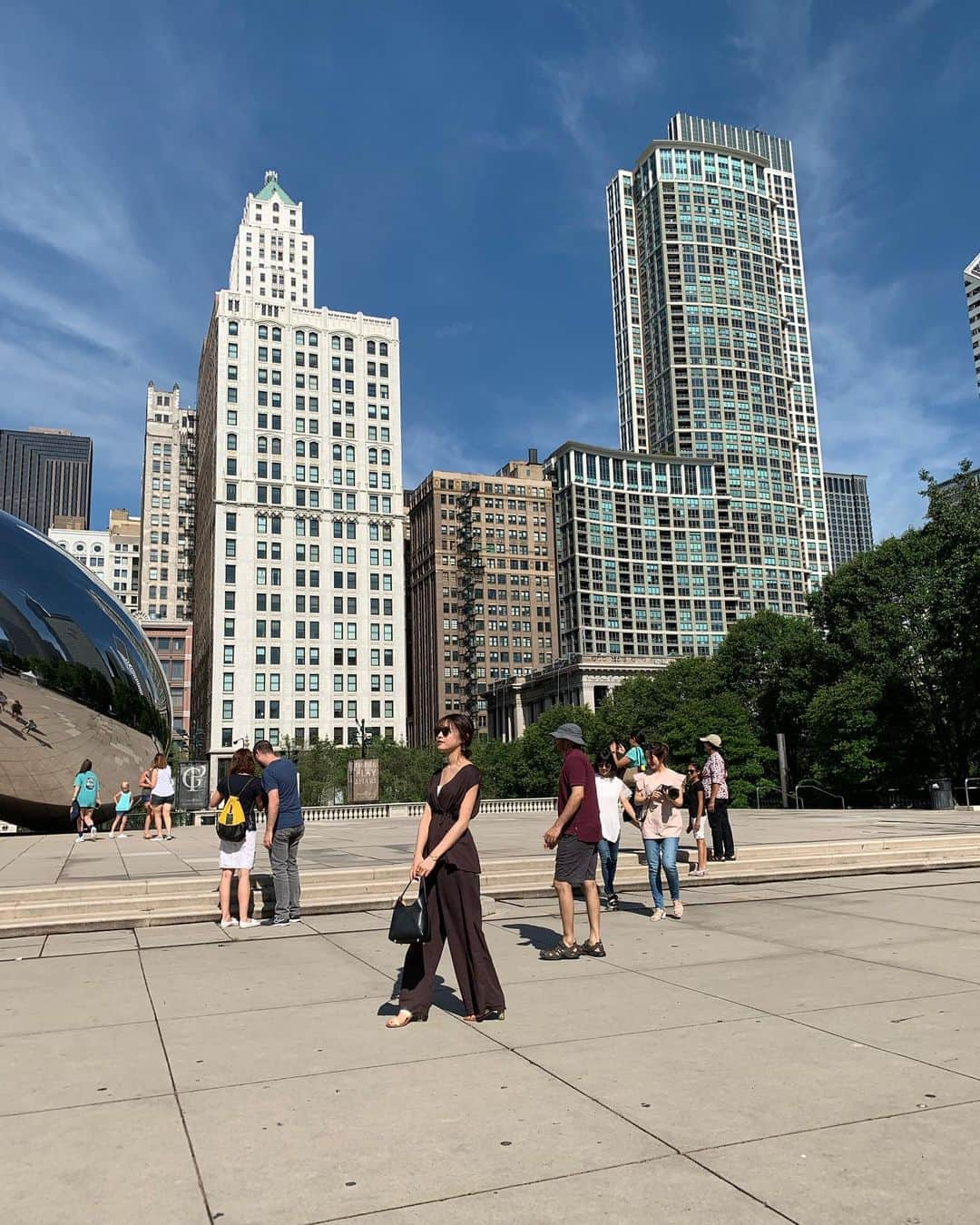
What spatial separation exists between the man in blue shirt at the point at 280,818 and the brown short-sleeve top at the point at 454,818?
3.64m

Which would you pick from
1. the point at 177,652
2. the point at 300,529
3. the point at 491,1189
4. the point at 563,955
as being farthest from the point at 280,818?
the point at 177,652

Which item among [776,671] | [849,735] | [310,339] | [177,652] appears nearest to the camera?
[849,735]

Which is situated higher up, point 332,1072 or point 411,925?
point 411,925

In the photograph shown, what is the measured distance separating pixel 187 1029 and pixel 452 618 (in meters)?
145

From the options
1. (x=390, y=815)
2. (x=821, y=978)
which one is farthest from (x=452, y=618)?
(x=821, y=978)

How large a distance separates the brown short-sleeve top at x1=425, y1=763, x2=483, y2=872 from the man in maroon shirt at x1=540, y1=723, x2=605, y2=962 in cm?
170

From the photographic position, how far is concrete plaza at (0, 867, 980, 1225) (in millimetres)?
3520

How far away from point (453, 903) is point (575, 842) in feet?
6.76

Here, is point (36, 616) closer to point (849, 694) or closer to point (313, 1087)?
point (313, 1087)

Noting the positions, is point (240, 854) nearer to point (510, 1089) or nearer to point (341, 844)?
point (510, 1089)

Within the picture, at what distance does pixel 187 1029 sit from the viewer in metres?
6.03

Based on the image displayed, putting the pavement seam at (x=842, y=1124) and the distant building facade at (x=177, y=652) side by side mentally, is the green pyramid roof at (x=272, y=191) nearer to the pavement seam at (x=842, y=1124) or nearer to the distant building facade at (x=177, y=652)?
the distant building facade at (x=177, y=652)

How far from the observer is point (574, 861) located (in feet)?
26.6

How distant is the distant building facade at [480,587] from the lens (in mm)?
148000
